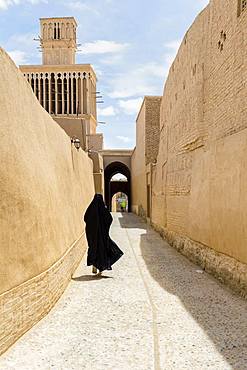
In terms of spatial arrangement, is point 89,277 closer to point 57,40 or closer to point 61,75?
point 61,75

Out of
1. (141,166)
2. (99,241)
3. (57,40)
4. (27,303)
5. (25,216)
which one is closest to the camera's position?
(27,303)

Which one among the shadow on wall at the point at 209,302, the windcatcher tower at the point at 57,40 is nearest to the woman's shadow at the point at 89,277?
the shadow on wall at the point at 209,302

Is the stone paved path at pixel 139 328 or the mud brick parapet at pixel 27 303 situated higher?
the mud brick parapet at pixel 27 303

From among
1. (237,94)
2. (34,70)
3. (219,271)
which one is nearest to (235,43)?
(237,94)

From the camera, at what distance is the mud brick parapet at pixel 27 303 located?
11.1ft

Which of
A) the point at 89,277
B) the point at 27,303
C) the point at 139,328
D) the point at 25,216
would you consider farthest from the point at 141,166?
the point at 27,303

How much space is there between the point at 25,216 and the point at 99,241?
3317 millimetres

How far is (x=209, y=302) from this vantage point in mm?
5352

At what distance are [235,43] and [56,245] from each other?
13.3 feet

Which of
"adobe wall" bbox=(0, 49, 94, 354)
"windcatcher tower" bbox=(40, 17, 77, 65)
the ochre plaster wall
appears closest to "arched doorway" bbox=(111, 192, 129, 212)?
"windcatcher tower" bbox=(40, 17, 77, 65)

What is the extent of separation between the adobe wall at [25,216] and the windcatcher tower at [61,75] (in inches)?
1365

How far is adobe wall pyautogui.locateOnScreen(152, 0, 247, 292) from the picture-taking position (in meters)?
5.89

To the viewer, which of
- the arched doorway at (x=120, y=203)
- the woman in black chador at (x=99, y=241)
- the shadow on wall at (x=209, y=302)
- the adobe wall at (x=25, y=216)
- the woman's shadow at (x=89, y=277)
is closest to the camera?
the adobe wall at (x=25, y=216)

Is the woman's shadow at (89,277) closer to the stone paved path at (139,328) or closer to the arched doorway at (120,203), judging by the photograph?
the stone paved path at (139,328)
